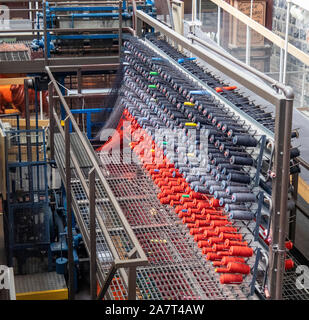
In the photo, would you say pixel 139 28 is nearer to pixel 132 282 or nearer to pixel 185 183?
pixel 185 183

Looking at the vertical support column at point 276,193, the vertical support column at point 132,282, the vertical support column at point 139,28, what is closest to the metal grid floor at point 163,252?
the vertical support column at point 276,193

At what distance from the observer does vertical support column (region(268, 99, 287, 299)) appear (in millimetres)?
3629

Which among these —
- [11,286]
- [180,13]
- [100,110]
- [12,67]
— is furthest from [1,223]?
[11,286]

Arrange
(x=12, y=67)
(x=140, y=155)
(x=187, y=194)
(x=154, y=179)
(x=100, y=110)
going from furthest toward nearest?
1. (x=12, y=67)
2. (x=100, y=110)
3. (x=140, y=155)
4. (x=154, y=179)
5. (x=187, y=194)

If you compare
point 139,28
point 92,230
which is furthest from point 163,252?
point 139,28

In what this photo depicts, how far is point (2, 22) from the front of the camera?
13.6 metres

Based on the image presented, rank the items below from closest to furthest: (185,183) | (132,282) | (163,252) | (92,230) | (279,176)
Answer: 1. (132,282)
2. (279,176)
3. (163,252)
4. (92,230)
5. (185,183)

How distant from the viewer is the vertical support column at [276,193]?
11.9 feet

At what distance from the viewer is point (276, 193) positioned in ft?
12.2

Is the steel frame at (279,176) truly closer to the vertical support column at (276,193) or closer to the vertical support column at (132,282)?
the vertical support column at (276,193)

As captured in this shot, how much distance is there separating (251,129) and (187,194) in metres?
0.80

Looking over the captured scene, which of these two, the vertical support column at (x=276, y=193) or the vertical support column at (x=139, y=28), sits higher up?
the vertical support column at (x=139, y=28)

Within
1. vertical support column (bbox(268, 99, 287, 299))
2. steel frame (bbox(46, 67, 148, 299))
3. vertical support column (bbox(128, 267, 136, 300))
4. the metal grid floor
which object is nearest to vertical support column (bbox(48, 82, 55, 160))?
steel frame (bbox(46, 67, 148, 299))
